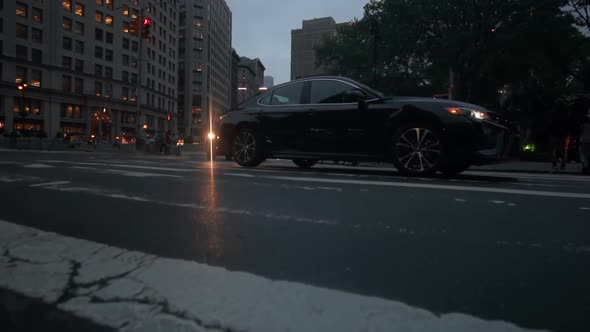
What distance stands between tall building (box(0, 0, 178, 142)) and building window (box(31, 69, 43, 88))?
0.12 m

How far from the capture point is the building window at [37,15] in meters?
44.2

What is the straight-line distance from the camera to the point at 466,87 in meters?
26.5

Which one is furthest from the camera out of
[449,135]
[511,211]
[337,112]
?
[337,112]

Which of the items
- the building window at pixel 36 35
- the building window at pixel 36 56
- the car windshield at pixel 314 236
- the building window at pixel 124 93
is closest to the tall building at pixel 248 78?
the building window at pixel 124 93

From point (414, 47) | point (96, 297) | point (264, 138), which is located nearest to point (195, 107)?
point (414, 47)

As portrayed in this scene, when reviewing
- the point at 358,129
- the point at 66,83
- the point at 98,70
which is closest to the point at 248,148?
the point at 358,129

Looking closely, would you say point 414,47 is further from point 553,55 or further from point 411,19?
point 553,55

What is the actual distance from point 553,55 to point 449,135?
88.2 feet

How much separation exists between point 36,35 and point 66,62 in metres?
4.45

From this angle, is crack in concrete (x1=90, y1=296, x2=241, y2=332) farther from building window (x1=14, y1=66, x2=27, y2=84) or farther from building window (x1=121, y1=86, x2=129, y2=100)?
building window (x1=121, y1=86, x2=129, y2=100)

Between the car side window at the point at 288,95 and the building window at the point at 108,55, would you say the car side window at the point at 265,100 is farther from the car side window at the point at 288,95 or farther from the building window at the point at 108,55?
the building window at the point at 108,55

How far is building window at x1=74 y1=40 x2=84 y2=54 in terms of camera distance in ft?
162

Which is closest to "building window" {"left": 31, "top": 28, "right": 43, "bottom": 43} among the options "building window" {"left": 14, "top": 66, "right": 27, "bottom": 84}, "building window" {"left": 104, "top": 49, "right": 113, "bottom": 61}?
"building window" {"left": 14, "top": 66, "right": 27, "bottom": 84}

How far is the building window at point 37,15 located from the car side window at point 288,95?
168ft
